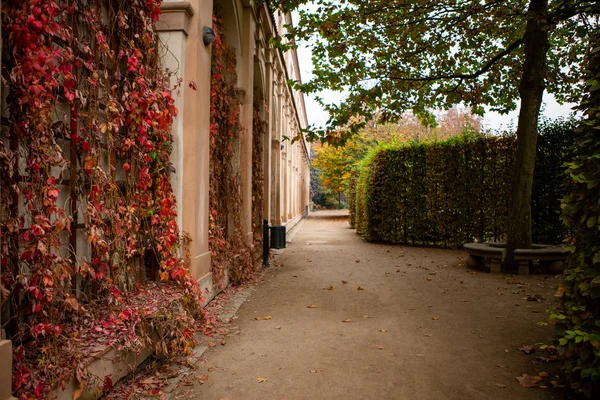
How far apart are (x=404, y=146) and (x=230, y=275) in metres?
8.74

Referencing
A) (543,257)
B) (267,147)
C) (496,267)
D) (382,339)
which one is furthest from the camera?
(267,147)

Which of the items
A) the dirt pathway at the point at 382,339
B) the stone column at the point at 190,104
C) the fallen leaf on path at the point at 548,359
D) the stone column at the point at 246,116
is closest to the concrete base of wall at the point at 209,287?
the stone column at the point at 190,104

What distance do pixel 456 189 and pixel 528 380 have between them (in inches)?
387

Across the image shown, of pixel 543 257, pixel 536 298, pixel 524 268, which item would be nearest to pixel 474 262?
pixel 524 268

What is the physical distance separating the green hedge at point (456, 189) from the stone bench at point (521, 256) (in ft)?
9.58

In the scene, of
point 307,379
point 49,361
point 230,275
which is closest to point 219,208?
point 230,275

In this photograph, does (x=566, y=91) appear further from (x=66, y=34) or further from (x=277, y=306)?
(x=66, y=34)

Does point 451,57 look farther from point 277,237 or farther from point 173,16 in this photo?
point 173,16

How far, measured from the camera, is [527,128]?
340 inches

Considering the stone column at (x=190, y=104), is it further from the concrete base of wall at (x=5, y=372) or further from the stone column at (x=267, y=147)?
the stone column at (x=267, y=147)

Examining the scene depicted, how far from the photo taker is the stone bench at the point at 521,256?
841 cm

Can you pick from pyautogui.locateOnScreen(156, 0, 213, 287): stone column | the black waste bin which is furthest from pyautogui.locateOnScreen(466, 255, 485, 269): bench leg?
pyautogui.locateOnScreen(156, 0, 213, 287): stone column

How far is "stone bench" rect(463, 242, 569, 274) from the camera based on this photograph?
27.6 feet

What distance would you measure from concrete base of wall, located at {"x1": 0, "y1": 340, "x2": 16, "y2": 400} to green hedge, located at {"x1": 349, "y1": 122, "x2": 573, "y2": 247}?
11773 mm
